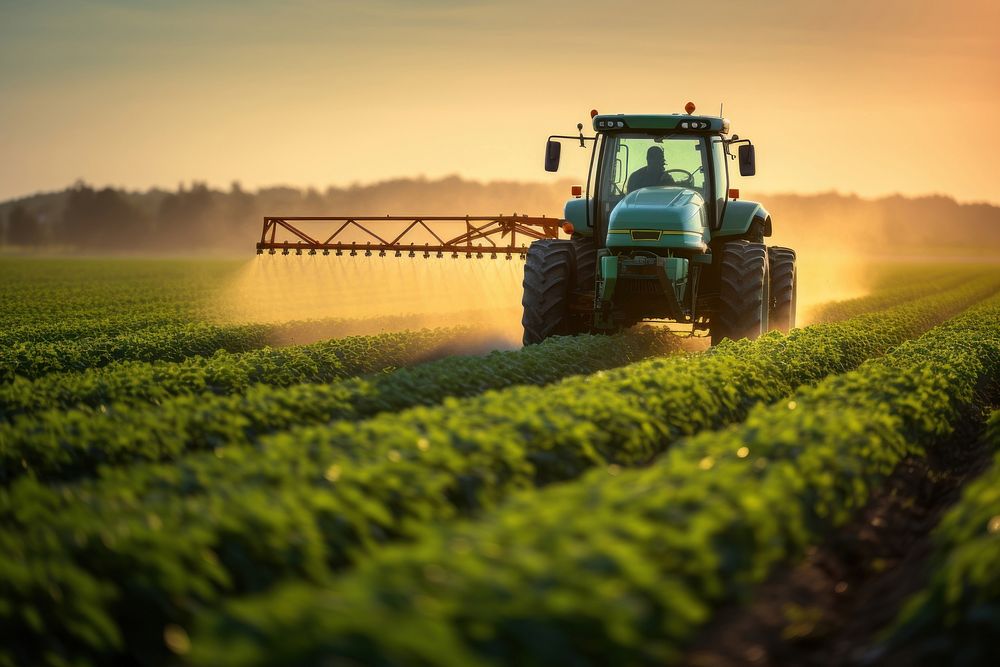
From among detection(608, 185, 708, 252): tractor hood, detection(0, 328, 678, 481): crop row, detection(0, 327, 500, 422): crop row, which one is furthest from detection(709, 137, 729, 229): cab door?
detection(0, 327, 500, 422): crop row

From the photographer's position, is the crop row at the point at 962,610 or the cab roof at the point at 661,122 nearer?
the crop row at the point at 962,610

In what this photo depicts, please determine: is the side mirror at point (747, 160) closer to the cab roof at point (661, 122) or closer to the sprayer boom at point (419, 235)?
the cab roof at point (661, 122)

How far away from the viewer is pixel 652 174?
15.9 m

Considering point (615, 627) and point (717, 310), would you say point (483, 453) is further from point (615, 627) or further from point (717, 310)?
point (717, 310)

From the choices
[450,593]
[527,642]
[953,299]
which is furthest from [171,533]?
[953,299]

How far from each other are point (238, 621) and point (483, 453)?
3048mm

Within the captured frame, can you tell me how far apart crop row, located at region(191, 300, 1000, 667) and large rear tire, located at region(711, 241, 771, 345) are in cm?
766

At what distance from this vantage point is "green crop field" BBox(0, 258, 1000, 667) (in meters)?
4.23

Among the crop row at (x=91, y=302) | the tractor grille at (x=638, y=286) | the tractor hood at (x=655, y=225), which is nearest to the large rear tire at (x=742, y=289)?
the tractor hood at (x=655, y=225)

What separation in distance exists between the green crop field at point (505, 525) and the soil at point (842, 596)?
20mm

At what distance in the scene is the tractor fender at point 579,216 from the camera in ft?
53.2

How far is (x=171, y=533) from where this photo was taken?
17.5 feet

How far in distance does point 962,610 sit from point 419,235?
17283 mm

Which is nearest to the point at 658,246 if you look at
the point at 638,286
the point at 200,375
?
the point at 638,286
